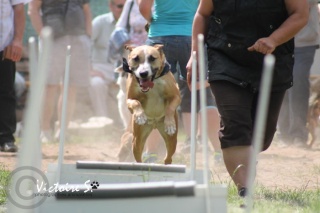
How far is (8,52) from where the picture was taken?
1012 centimetres

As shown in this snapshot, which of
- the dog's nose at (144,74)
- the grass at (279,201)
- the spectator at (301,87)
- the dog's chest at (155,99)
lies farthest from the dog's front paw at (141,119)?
the spectator at (301,87)

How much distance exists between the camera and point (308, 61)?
38.5 ft

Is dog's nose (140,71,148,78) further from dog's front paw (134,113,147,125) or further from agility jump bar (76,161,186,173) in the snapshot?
agility jump bar (76,161,186,173)

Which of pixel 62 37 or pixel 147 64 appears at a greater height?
pixel 62 37

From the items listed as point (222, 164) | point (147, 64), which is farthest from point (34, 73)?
point (222, 164)

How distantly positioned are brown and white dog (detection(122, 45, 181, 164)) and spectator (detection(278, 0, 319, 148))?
3.89 meters

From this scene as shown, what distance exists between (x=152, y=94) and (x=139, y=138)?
A: 1.30 ft

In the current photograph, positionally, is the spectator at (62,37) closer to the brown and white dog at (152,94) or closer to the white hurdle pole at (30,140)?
the brown and white dog at (152,94)

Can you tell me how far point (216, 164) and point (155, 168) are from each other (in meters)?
2.94

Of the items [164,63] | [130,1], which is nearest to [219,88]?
[164,63]

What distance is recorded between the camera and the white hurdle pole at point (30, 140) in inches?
148

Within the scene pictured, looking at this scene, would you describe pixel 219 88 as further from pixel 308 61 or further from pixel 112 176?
pixel 308 61

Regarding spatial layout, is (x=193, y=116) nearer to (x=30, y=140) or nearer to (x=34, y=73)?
(x=34, y=73)

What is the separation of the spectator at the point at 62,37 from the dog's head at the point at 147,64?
4.00 meters
